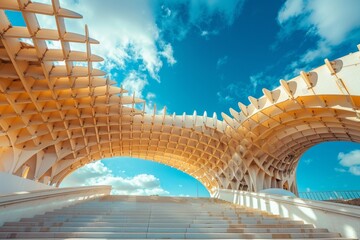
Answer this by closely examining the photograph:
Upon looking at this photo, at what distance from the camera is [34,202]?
28.7 feet

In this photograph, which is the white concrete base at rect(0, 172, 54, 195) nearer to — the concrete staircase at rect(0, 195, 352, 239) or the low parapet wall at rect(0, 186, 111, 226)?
the low parapet wall at rect(0, 186, 111, 226)

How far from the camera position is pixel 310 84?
16141 millimetres

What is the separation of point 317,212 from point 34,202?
35.6 feet

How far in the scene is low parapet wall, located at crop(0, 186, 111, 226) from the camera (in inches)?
277

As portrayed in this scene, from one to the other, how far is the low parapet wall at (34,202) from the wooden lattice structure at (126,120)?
9.33 m

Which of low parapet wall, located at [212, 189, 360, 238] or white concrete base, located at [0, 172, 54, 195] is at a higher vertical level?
white concrete base, located at [0, 172, 54, 195]

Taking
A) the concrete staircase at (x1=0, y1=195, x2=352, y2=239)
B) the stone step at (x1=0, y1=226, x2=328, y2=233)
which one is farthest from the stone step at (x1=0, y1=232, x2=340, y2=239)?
the stone step at (x1=0, y1=226, x2=328, y2=233)

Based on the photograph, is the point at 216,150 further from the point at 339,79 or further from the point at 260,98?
the point at 339,79

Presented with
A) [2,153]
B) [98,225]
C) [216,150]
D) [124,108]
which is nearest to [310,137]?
[216,150]

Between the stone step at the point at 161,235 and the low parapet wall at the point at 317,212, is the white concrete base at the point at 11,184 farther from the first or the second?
the low parapet wall at the point at 317,212

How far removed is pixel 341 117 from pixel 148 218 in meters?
18.0

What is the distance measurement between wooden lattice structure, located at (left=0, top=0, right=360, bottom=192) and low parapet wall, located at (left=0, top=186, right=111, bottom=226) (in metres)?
9.33

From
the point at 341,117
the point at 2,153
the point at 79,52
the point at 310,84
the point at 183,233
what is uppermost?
the point at 79,52

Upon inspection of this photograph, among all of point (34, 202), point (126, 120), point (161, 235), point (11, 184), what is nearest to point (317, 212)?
point (161, 235)
